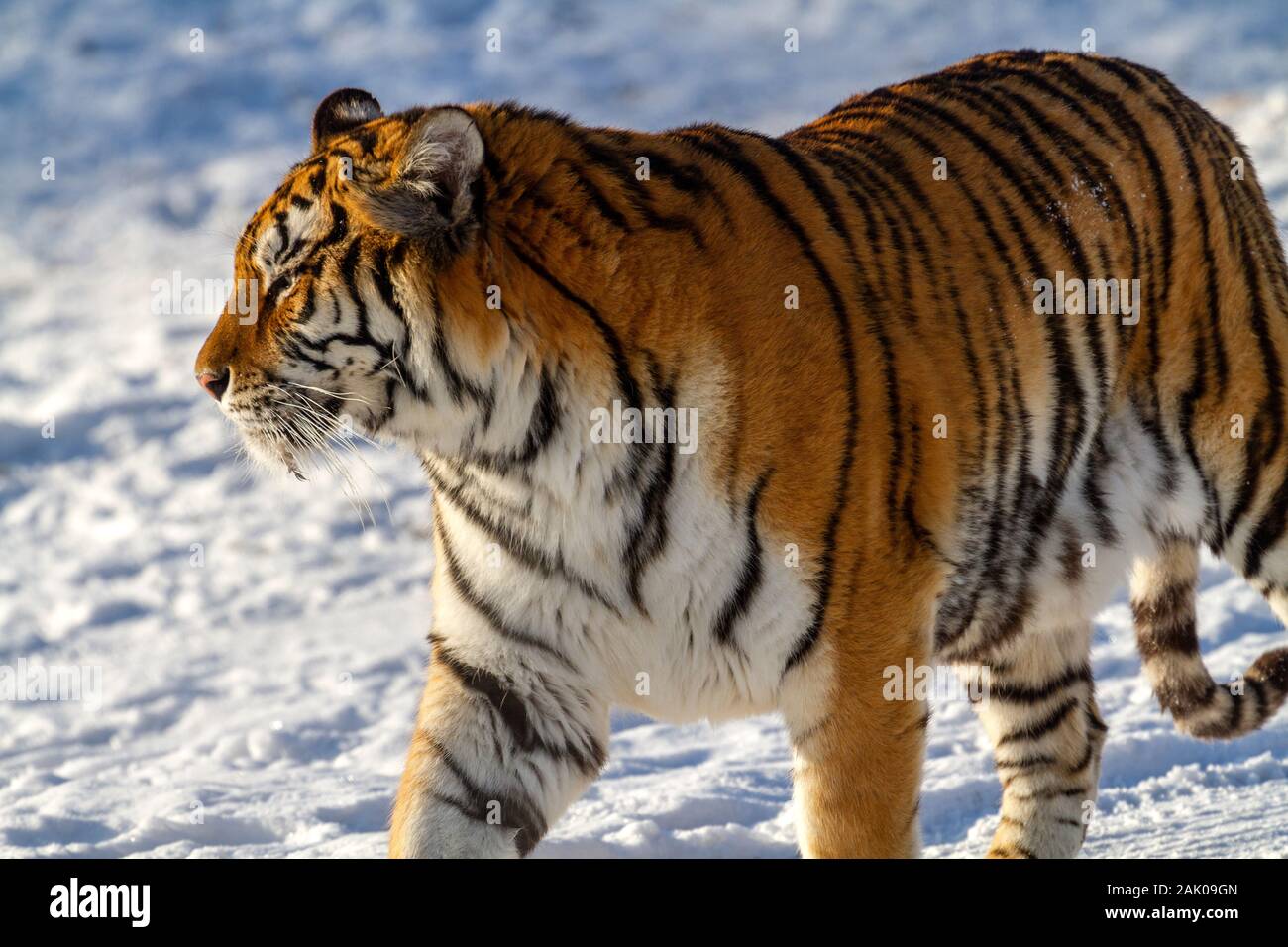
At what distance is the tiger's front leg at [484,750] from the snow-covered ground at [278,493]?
701 mm

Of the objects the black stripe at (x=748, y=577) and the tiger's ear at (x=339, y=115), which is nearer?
the black stripe at (x=748, y=577)

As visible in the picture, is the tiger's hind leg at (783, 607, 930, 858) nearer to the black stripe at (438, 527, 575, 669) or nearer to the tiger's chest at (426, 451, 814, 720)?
the tiger's chest at (426, 451, 814, 720)

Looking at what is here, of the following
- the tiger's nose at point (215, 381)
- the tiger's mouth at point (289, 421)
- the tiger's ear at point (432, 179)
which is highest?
the tiger's ear at point (432, 179)

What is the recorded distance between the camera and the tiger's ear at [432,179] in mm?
2480

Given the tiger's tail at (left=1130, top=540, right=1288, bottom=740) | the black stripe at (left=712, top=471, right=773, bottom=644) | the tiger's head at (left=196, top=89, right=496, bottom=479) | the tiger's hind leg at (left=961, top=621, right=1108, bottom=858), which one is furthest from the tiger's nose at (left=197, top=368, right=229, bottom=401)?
the tiger's tail at (left=1130, top=540, right=1288, bottom=740)

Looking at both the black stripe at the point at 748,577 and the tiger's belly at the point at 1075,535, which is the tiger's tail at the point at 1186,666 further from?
the black stripe at the point at 748,577

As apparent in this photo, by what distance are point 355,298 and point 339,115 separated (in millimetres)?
489

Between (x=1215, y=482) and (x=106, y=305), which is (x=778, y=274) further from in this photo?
(x=106, y=305)

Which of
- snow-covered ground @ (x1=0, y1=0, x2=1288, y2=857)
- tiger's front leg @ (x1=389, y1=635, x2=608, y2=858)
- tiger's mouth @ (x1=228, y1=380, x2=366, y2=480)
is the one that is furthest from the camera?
snow-covered ground @ (x1=0, y1=0, x2=1288, y2=857)

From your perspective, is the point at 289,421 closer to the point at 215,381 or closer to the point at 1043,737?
the point at 215,381

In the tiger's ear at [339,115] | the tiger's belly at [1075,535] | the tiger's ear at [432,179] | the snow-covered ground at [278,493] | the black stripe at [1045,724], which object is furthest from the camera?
the snow-covered ground at [278,493]

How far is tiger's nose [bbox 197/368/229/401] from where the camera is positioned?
8.54 feet

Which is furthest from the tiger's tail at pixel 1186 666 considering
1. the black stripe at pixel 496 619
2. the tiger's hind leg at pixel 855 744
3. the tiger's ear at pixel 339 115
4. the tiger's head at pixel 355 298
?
the tiger's ear at pixel 339 115

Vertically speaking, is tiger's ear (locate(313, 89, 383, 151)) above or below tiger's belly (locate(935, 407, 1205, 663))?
above
